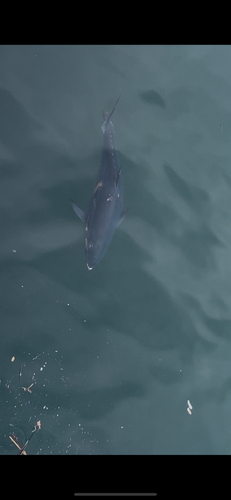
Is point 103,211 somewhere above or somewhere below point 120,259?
above

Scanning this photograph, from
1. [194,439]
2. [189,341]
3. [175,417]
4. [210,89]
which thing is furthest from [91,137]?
[194,439]

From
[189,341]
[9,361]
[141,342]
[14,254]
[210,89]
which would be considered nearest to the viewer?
[9,361]

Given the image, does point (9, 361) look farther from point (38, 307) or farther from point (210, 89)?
point (210, 89)

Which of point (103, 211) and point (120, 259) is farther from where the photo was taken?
point (120, 259)

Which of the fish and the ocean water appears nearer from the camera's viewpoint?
the fish
